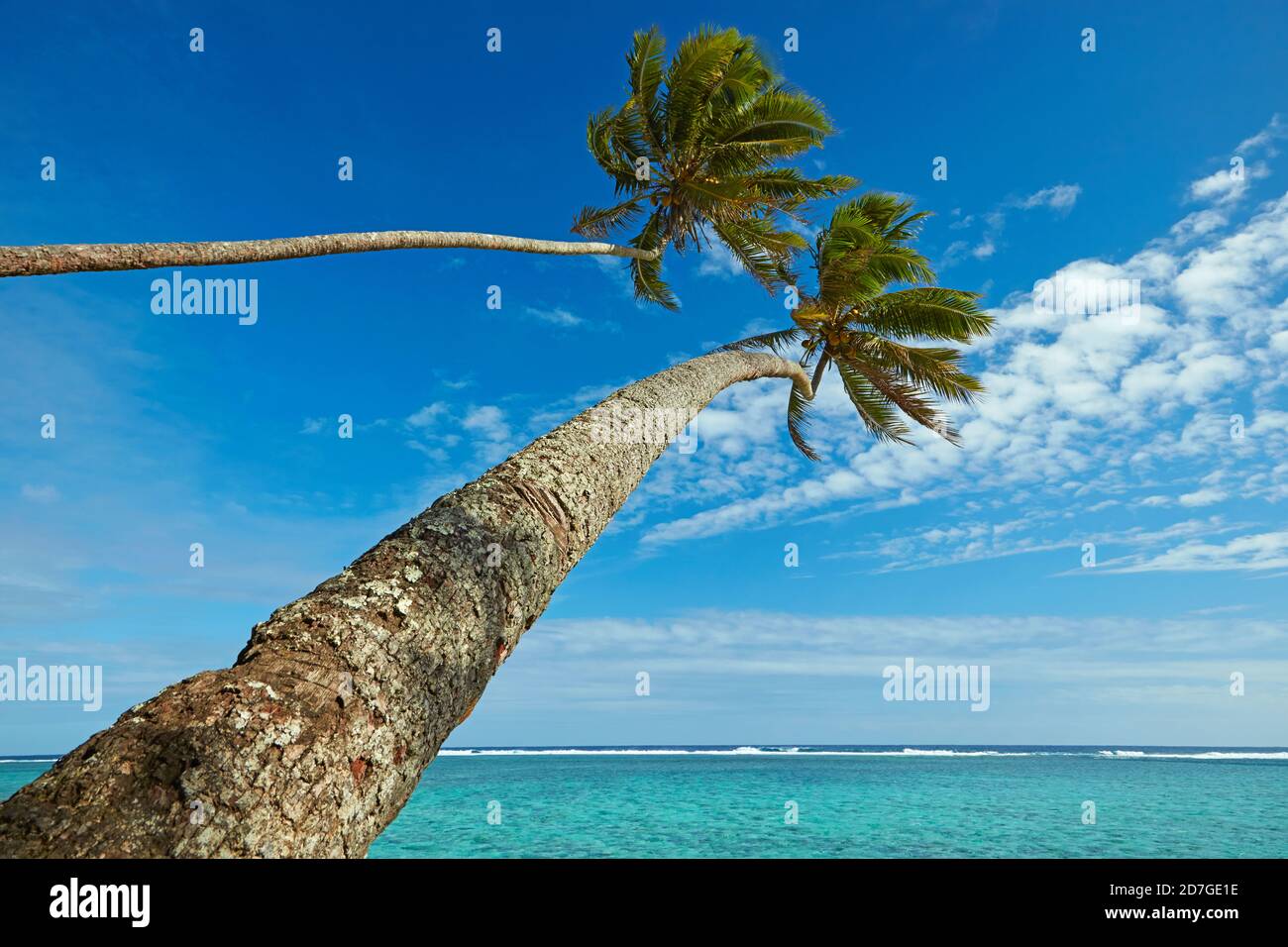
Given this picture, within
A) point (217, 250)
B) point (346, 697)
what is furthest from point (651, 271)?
point (346, 697)

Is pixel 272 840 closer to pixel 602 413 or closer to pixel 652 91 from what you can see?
→ pixel 602 413

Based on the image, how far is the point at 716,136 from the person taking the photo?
9.48 meters

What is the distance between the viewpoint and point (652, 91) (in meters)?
9.70

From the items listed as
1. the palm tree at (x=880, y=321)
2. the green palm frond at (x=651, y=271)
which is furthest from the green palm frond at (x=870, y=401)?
the green palm frond at (x=651, y=271)

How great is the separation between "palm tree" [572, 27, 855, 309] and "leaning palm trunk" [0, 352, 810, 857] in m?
7.44

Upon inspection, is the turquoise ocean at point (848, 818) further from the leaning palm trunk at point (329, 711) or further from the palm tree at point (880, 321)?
the leaning palm trunk at point (329, 711)

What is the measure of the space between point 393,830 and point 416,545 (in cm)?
1896

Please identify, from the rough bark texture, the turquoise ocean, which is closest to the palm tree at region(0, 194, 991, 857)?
the rough bark texture

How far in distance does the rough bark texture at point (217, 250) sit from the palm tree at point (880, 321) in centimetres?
400

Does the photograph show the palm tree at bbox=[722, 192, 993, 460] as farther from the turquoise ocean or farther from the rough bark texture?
the turquoise ocean

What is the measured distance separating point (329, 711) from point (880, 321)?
31.8 ft

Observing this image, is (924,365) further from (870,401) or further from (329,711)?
(329,711)

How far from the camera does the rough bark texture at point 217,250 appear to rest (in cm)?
348
